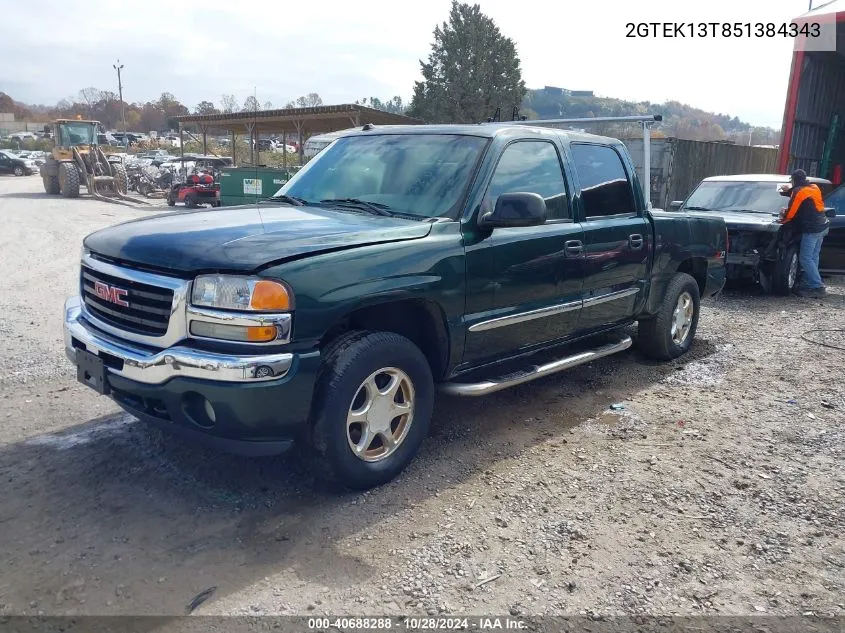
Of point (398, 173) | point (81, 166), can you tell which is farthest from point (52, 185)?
point (398, 173)

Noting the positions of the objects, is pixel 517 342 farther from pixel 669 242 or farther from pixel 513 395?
pixel 669 242

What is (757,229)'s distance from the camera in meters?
9.27

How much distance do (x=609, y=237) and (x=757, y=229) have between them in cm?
539

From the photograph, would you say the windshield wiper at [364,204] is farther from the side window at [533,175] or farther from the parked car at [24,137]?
the parked car at [24,137]

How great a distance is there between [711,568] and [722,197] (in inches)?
346

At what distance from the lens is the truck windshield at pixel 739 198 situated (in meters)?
10.3

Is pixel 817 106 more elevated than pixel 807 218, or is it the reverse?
pixel 817 106

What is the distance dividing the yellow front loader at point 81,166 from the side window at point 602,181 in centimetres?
2462

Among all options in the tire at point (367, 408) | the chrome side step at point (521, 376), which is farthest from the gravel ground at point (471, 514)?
the chrome side step at point (521, 376)

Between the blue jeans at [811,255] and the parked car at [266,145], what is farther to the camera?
the parked car at [266,145]

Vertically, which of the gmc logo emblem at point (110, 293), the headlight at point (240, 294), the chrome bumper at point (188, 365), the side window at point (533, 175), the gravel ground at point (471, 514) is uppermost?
the side window at point (533, 175)

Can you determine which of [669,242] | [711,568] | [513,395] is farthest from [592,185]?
[711,568]

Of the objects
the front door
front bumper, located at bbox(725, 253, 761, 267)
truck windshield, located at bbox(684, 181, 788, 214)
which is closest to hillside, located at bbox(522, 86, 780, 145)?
truck windshield, located at bbox(684, 181, 788, 214)

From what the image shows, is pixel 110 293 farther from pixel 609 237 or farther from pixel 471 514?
pixel 609 237
